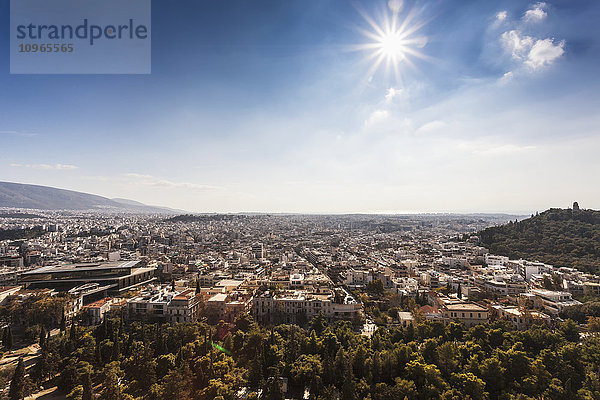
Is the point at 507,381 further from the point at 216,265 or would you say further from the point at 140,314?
the point at 216,265

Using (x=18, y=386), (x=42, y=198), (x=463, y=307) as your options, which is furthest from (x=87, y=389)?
(x=42, y=198)

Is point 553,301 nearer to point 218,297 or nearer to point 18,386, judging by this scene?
point 218,297

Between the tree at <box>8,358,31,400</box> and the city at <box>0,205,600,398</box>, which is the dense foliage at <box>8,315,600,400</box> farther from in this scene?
the tree at <box>8,358,31,400</box>

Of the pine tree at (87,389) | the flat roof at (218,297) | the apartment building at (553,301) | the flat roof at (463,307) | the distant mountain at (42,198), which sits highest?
the distant mountain at (42,198)

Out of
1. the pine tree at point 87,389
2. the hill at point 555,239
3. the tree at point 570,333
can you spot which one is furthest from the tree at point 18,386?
the hill at point 555,239

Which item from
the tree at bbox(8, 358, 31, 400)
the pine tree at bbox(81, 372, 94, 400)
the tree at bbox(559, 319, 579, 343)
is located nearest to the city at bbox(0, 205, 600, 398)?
the tree at bbox(559, 319, 579, 343)

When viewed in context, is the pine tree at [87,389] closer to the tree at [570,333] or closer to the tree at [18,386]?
the tree at [18,386]
